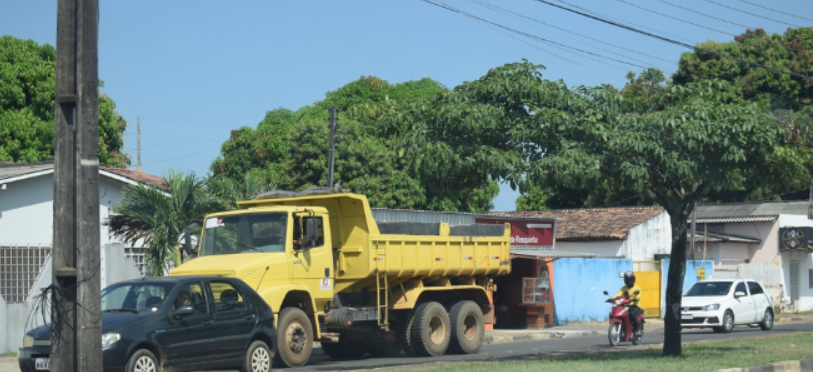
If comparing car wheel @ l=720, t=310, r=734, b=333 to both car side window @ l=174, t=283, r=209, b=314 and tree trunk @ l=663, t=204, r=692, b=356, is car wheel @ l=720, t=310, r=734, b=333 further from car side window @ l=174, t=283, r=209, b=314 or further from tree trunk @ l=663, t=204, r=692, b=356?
car side window @ l=174, t=283, r=209, b=314

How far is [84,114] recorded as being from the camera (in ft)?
24.9

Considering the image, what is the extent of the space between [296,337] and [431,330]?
11.7ft

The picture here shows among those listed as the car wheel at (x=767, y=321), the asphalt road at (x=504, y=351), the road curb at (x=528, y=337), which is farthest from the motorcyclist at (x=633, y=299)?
the car wheel at (x=767, y=321)

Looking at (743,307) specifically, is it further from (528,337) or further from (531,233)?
(531,233)

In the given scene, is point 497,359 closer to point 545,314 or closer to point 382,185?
point 545,314

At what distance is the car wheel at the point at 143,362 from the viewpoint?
11062 mm

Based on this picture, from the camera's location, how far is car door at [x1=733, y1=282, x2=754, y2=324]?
2592cm

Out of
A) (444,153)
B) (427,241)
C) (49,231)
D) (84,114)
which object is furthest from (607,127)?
(49,231)

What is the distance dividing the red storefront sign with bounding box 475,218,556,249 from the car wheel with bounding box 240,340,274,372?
59.5 ft

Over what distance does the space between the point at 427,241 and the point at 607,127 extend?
4.50 meters

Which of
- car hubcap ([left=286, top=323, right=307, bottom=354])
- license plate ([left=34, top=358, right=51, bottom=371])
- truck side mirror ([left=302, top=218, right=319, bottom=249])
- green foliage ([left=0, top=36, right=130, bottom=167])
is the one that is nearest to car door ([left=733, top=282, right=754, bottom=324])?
truck side mirror ([left=302, top=218, right=319, bottom=249])

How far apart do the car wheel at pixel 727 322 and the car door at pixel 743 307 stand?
0.15 metres

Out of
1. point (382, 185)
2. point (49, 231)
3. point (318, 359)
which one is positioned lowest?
point (318, 359)

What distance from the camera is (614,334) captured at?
758 inches
